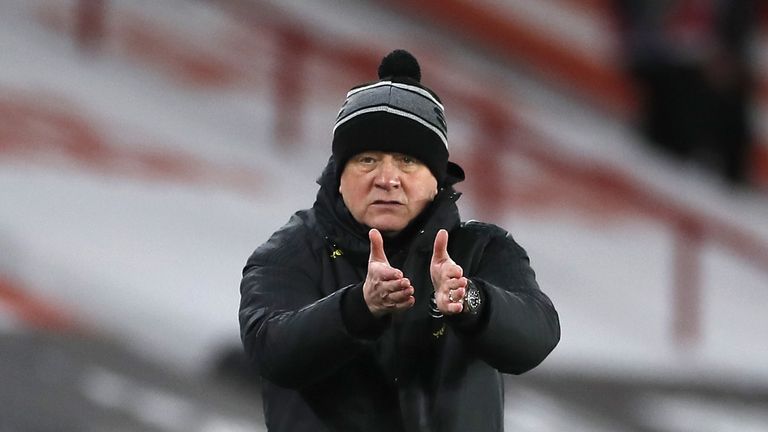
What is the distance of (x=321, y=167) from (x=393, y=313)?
5.94 m

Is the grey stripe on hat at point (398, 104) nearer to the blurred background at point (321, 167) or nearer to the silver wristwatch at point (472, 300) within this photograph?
the silver wristwatch at point (472, 300)

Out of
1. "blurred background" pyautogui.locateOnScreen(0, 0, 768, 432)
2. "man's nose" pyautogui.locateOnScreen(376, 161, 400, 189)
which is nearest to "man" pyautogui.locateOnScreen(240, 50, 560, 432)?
"man's nose" pyautogui.locateOnScreen(376, 161, 400, 189)

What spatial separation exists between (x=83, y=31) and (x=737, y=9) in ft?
12.1

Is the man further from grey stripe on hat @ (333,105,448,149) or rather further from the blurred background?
the blurred background

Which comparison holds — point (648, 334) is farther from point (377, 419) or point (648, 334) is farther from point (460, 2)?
point (377, 419)

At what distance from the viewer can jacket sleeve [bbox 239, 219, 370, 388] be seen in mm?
2197

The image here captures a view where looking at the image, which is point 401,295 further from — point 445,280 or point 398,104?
point 398,104

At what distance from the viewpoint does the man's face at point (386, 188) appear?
2.29 m

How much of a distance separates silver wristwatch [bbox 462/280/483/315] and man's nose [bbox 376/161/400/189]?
205 mm

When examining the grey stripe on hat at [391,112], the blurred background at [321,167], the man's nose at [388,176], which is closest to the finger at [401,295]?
the man's nose at [388,176]

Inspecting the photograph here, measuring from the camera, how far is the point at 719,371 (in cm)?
717

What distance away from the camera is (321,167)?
8102 mm

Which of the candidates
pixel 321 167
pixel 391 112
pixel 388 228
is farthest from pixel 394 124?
pixel 321 167

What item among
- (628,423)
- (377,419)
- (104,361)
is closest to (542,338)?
(377,419)
